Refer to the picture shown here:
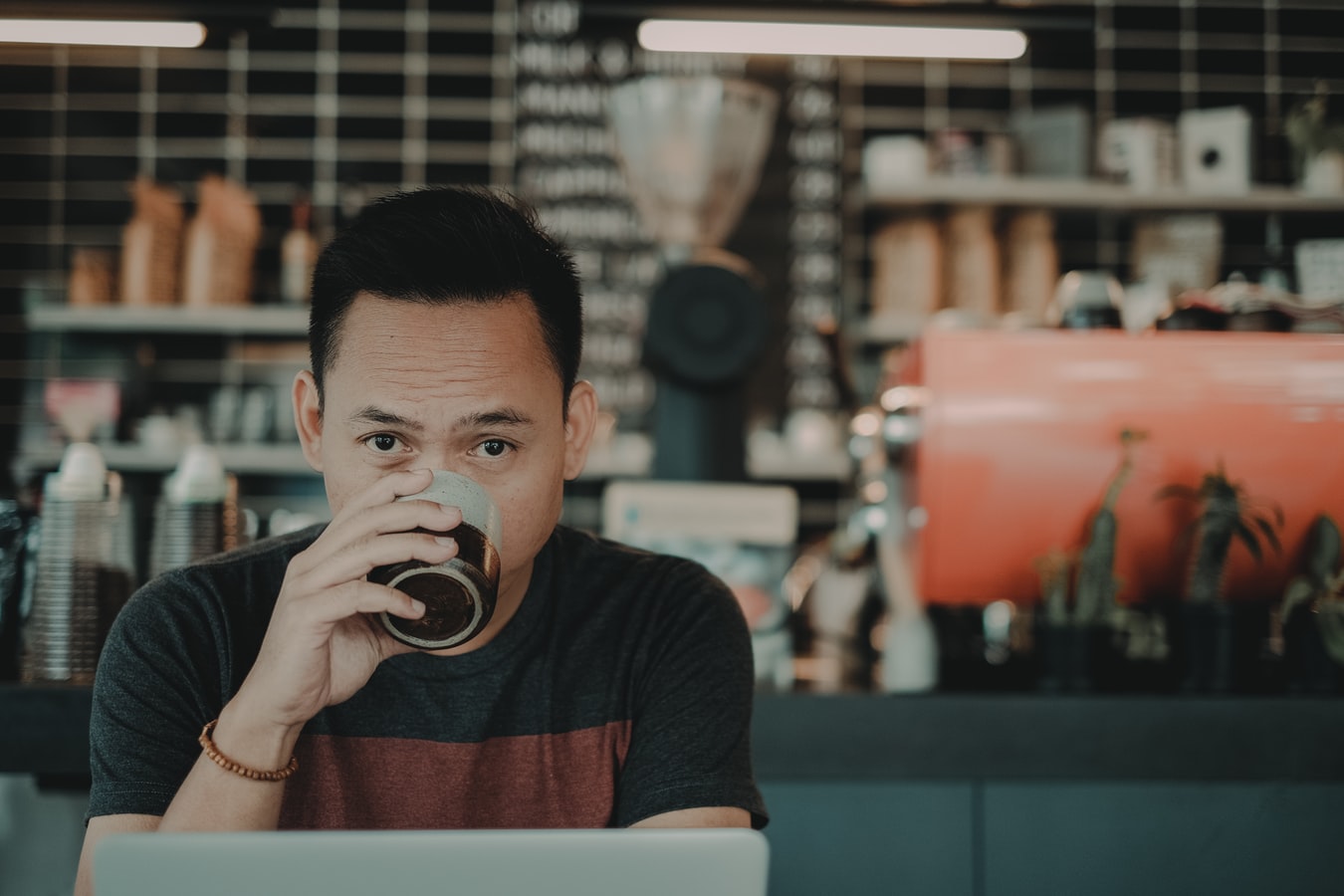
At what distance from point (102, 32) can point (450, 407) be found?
1518 millimetres

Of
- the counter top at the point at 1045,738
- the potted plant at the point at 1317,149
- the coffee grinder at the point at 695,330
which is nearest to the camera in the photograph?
the counter top at the point at 1045,738

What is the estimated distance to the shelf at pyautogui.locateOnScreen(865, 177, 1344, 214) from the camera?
3.41m

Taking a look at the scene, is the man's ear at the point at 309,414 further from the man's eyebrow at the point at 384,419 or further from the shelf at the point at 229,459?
the shelf at the point at 229,459

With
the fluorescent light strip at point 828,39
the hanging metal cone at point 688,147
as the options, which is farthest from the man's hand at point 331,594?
the fluorescent light strip at point 828,39

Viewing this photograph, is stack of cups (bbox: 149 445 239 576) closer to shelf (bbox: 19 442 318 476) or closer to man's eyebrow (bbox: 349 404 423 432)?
man's eyebrow (bbox: 349 404 423 432)

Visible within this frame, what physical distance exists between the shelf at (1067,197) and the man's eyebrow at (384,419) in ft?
8.73

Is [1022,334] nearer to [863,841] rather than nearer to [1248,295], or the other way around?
[1248,295]

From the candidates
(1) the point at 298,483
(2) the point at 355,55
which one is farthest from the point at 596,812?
(2) the point at 355,55

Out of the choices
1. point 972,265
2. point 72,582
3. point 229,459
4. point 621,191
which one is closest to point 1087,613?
point 72,582

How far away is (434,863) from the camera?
0.59 metres

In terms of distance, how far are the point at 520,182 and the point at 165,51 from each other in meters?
1.26

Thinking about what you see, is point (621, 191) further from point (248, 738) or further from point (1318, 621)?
point (248, 738)

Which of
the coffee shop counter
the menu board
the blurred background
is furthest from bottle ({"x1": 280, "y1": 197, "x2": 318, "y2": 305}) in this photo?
the coffee shop counter

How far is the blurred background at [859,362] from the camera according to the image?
1388 mm
